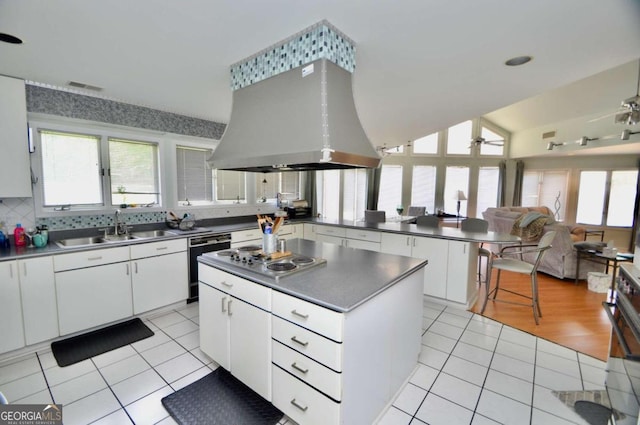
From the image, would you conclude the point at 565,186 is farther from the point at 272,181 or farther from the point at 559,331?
the point at 272,181

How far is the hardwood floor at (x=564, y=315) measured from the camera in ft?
8.89

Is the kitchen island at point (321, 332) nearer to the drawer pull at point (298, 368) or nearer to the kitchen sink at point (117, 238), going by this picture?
the drawer pull at point (298, 368)

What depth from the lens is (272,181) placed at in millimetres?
5172

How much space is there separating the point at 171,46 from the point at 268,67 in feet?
2.25

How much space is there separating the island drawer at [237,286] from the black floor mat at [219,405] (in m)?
0.72

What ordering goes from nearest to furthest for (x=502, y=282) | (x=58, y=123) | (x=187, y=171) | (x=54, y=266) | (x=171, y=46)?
(x=171, y=46) < (x=54, y=266) < (x=58, y=123) < (x=187, y=171) < (x=502, y=282)

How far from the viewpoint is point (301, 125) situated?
5.96ft

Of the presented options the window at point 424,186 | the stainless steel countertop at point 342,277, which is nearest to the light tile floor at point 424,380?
the stainless steel countertop at point 342,277

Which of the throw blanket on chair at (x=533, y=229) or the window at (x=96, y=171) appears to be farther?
the throw blanket on chair at (x=533, y=229)

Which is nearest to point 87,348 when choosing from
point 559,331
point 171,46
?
point 171,46

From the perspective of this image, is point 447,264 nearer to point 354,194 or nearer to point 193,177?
point 193,177

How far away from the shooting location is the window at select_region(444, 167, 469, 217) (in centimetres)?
859

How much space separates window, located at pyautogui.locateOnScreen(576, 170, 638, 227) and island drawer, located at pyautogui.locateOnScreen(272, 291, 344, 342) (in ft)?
30.3

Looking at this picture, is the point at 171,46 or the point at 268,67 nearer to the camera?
the point at 171,46
